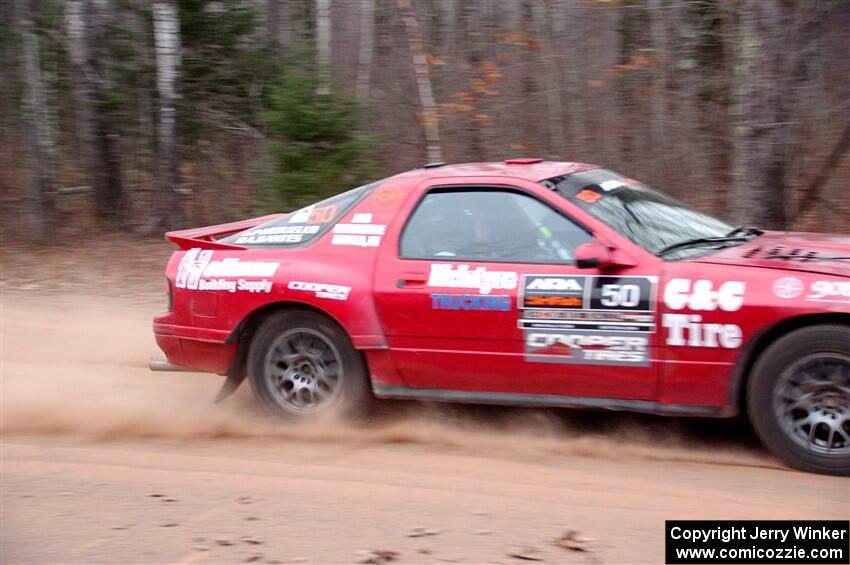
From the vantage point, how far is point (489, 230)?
216 inches

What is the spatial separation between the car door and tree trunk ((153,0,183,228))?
26.7 ft

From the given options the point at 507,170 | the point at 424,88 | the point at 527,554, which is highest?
the point at 424,88

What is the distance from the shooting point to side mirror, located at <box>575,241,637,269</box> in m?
4.96

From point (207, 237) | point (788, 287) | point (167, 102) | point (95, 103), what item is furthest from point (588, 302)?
point (95, 103)

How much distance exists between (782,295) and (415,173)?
234cm

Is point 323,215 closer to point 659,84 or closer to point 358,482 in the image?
point 358,482

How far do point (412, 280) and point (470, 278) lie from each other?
0.35 m

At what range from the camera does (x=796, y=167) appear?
10.4 metres

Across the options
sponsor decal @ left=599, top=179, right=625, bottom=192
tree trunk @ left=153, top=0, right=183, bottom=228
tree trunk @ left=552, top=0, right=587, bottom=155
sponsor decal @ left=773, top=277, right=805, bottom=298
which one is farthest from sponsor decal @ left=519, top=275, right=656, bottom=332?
A: tree trunk @ left=153, top=0, right=183, bottom=228

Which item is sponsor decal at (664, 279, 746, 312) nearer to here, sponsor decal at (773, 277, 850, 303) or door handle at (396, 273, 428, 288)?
sponsor decal at (773, 277, 850, 303)

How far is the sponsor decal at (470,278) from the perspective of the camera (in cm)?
524

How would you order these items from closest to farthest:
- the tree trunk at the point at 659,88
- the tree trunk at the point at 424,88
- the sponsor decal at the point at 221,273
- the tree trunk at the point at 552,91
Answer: the sponsor decal at the point at 221,273 → the tree trunk at the point at 659,88 → the tree trunk at the point at 552,91 → the tree trunk at the point at 424,88

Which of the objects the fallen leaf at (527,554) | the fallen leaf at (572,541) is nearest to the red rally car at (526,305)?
the fallen leaf at (572,541)

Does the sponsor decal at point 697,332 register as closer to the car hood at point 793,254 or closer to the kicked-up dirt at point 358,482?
the car hood at point 793,254
